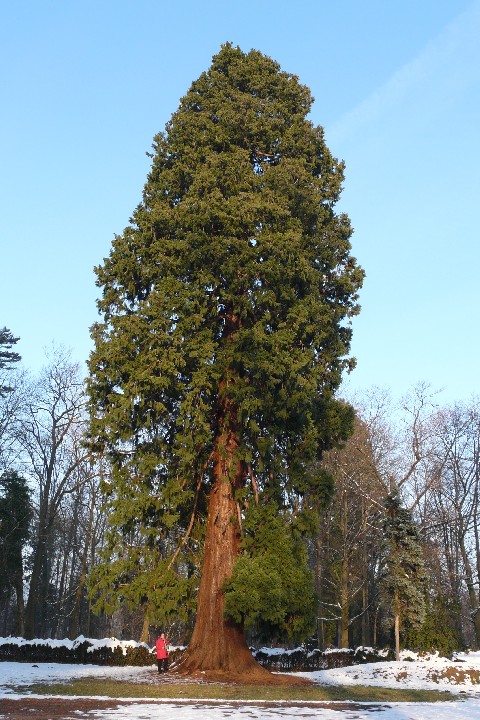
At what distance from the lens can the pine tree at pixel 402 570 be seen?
2217 cm

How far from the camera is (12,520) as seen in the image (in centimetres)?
3297

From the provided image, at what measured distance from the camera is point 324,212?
19656 mm

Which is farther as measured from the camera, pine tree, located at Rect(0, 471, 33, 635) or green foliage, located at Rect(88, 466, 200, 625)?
pine tree, located at Rect(0, 471, 33, 635)

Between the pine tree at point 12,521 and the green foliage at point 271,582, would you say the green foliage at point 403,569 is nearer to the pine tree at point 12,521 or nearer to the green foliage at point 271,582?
the green foliage at point 271,582

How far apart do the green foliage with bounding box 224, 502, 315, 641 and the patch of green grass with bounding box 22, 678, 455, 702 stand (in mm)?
1576

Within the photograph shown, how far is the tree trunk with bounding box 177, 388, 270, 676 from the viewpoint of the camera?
15.8 metres

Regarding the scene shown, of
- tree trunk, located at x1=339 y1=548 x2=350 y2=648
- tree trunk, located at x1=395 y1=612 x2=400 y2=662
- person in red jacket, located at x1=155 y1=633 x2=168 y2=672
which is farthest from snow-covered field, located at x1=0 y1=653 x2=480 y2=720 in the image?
tree trunk, located at x1=339 y1=548 x2=350 y2=648

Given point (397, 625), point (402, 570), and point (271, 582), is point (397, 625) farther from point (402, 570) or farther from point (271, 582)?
point (271, 582)

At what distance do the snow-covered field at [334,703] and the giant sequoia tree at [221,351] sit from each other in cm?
353

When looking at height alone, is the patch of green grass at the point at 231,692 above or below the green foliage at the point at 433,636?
below

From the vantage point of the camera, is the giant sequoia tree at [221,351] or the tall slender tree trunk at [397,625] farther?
the tall slender tree trunk at [397,625]

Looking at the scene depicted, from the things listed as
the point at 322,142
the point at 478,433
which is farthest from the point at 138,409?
the point at 478,433

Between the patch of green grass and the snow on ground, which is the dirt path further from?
the snow on ground

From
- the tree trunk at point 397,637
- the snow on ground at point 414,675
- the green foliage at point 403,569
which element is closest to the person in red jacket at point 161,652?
the snow on ground at point 414,675
